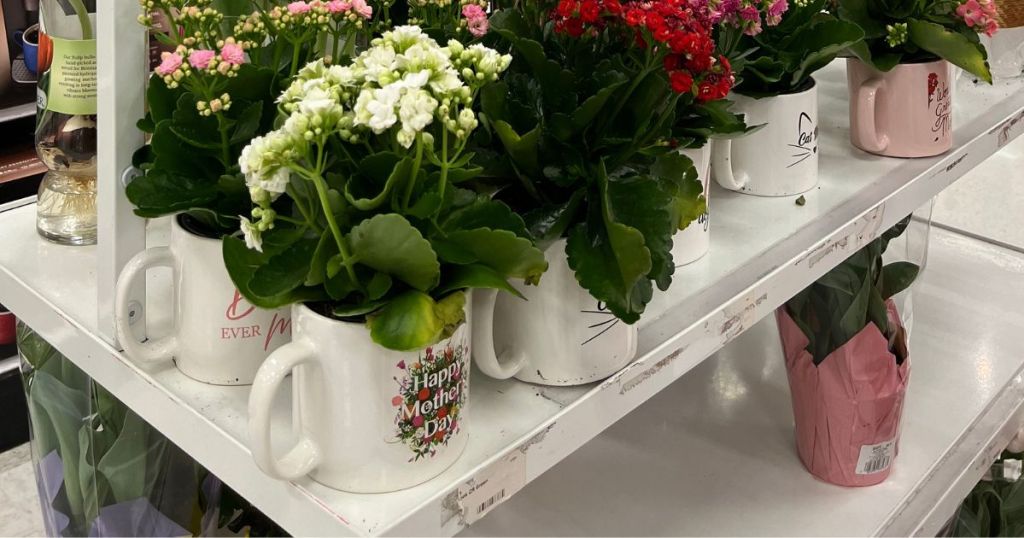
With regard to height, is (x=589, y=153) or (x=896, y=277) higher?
(x=589, y=153)

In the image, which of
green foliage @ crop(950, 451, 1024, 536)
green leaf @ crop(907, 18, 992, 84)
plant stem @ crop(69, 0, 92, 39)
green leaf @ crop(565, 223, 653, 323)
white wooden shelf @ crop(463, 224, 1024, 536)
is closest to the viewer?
green leaf @ crop(565, 223, 653, 323)

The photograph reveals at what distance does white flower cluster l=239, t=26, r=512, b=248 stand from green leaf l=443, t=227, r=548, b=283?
7cm

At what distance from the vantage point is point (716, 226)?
1.11 metres

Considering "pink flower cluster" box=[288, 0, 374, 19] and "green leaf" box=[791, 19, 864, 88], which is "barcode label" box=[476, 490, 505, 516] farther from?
"green leaf" box=[791, 19, 864, 88]

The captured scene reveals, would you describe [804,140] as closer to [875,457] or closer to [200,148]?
→ [875,457]

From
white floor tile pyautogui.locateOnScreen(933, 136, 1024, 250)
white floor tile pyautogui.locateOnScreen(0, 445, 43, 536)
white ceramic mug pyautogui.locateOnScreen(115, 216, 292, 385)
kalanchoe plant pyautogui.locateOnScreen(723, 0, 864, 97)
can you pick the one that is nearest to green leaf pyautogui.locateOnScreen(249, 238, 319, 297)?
white ceramic mug pyautogui.locateOnScreen(115, 216, 292, 385)

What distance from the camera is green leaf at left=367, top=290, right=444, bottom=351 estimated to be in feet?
2.13

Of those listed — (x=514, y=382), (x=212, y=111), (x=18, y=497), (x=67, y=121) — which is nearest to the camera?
(x=212, y=111)

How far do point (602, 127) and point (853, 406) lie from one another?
70cm

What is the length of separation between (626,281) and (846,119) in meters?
0.76

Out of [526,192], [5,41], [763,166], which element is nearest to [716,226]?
[763,166]

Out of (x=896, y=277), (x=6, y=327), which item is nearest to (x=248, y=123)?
(x=896, y=277)

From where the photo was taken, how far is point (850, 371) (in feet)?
4.41

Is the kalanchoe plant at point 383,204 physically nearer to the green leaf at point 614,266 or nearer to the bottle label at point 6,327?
the green leaf at point 614,266
